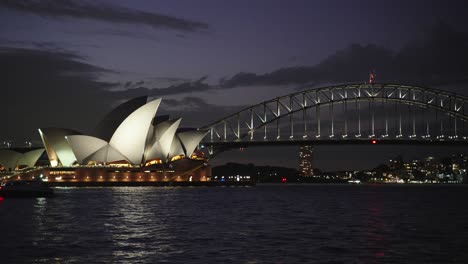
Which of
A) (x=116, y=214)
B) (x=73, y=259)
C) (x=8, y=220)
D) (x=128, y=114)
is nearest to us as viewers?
(x=73, y=259)

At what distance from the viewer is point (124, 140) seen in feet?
298

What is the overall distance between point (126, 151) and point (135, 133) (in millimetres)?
5428

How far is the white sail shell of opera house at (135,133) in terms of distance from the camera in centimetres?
8481

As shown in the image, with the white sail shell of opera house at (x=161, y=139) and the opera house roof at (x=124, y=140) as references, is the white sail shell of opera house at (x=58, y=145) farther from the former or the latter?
the white sail shell of opera house at (x=161, y=139)

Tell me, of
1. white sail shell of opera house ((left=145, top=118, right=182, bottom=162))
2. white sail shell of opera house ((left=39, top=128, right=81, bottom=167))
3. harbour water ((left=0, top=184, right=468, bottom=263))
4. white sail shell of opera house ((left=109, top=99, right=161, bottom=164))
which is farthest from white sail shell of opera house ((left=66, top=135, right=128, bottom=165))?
harbour water ((left=0, top=184, right=468, bottom=263))

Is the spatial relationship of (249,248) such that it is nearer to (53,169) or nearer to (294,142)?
(294,142)

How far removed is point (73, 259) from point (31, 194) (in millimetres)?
42343

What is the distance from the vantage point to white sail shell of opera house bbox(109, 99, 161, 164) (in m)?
84.8

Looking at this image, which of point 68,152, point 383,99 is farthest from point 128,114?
point 383,99

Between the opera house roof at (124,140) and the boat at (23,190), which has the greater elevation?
the opera house roof at (124,140)

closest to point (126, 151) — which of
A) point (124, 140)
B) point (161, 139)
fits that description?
point (124, 140)

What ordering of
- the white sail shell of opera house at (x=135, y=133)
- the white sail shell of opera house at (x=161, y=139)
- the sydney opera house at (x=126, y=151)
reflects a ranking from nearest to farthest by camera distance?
1. the white sail shell of opera house at (x=135, y=133)
2. the sydney opera house at (x=126, y=151)
3. the white sail shell of opera house at (x=161, y=139)

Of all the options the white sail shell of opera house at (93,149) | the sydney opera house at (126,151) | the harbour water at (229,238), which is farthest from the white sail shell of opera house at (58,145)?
the harbour water at (229,238)

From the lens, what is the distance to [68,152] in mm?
101375
